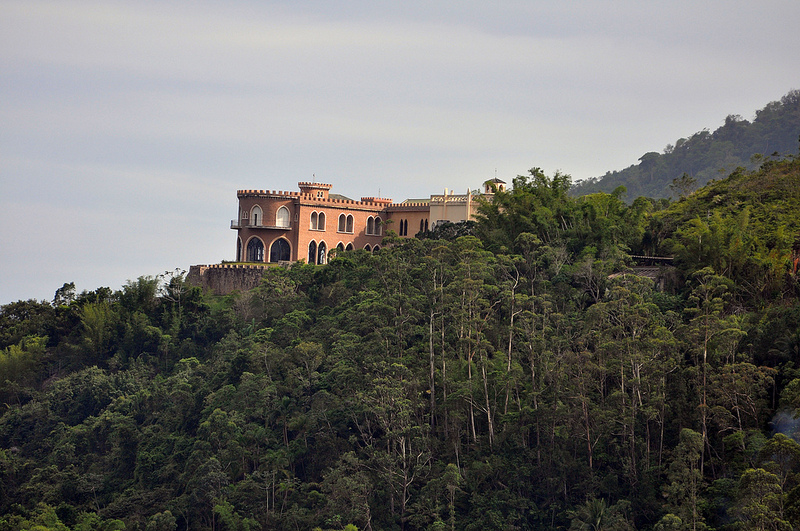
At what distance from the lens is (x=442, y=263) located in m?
30.5

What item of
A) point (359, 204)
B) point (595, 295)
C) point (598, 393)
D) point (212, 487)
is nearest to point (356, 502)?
point (212, 487)

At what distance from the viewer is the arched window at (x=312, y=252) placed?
44156mm

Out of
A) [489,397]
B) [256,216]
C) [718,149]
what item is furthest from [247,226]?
[718,149]

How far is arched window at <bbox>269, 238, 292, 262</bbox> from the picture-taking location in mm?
43938

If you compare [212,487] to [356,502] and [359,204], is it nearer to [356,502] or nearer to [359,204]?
[356,502]

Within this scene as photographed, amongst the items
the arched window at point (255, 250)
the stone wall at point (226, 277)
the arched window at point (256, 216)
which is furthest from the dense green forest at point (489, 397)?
the arched window at point (256, 216)

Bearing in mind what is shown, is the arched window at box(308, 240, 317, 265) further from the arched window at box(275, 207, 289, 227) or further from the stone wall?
the stone wall

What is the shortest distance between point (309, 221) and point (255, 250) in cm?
271

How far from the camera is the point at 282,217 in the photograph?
44125 millimetres

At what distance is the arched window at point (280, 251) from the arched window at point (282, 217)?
2.27 ft

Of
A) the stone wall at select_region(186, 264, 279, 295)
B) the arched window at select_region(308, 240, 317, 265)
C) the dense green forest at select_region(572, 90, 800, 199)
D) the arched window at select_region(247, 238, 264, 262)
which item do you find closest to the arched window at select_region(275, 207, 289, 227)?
the arched window at select_region(247, 238, 264, 262)

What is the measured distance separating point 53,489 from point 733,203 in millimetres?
23955

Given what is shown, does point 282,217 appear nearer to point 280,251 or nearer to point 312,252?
point 280,251

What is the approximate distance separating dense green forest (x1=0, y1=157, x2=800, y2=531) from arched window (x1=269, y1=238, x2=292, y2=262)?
4.92 m
